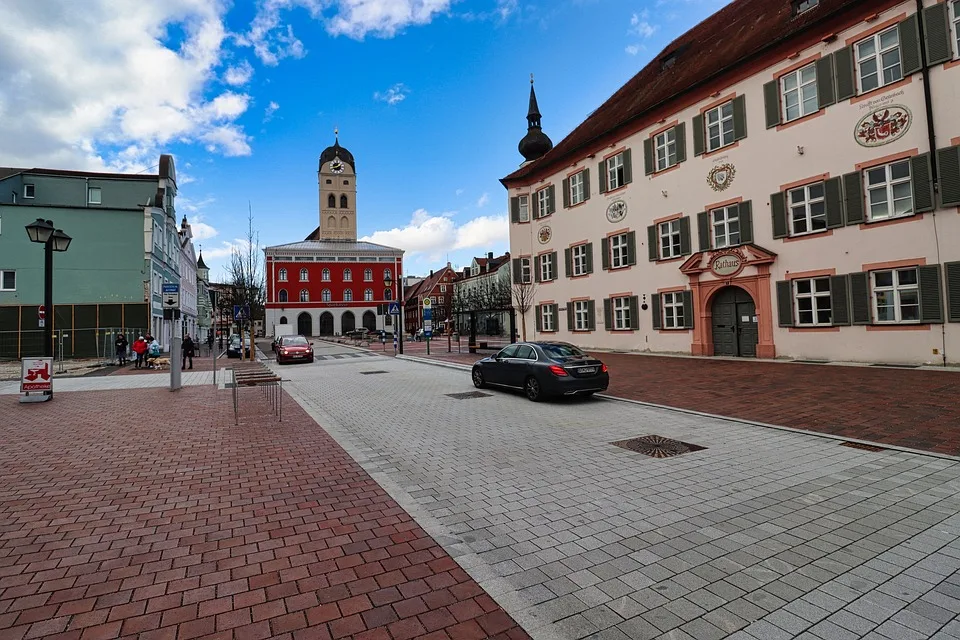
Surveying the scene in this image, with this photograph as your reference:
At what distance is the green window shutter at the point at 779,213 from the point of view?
59.7 feet

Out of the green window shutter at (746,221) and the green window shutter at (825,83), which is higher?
the green window shutter at (825,83)

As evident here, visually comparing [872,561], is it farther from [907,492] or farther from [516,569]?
[516,569]

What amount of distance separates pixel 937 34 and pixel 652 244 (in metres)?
11.5

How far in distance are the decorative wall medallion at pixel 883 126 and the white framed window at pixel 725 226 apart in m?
4.72

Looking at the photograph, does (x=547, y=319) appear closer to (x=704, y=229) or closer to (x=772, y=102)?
(x=704, y=229)

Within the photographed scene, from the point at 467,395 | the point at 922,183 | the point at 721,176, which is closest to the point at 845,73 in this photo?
the point at 922,183

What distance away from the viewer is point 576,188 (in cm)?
2878

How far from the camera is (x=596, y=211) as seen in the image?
88.9 ft

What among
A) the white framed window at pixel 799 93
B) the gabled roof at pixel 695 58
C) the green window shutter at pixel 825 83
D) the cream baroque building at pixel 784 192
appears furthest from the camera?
the gabled roof at pixel 695 58

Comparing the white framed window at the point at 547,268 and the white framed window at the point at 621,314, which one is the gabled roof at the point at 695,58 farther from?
the white framed window at the point at 621,314

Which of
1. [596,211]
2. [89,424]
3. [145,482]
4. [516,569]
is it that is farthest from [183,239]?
[516,569]

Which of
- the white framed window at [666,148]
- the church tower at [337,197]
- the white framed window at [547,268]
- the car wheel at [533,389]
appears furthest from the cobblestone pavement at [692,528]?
the church tower at [337,197]

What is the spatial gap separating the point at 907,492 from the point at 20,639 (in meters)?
7.31

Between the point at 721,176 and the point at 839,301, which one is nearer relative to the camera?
the point at 839,301
